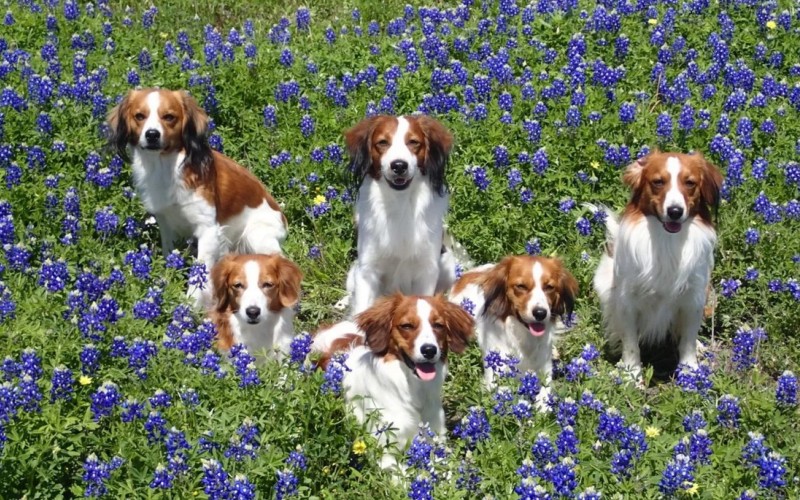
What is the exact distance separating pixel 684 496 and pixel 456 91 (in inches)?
179

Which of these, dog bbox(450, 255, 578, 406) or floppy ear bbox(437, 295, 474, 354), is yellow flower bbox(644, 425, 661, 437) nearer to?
dog bbox(450, 255, 578, 406)

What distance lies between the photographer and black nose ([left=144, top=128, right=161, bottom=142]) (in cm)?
730

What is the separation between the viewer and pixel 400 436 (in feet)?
19.1

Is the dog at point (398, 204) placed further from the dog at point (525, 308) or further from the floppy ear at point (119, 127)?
the floppy ear at point (119, 127)

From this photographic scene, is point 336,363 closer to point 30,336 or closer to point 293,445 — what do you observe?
point 293,445

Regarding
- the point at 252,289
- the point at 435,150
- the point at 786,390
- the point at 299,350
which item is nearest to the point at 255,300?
the point at 252,289

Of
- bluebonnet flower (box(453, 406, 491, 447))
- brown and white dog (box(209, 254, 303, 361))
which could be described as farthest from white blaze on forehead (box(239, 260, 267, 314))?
bluebonnet flower (box(453, 406, 491, 447))

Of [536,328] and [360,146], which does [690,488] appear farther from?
[360,146]

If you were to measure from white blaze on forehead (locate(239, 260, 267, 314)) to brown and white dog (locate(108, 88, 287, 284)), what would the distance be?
118cm

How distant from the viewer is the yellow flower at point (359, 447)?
5363mm

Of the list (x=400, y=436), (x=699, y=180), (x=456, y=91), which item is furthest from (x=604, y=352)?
(x=456, y=91)

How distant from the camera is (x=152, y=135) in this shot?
7.30 meters

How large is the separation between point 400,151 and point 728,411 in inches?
92.2

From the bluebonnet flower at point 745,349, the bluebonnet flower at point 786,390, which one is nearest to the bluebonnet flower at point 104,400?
the bluebonnet flower at point 786,390
